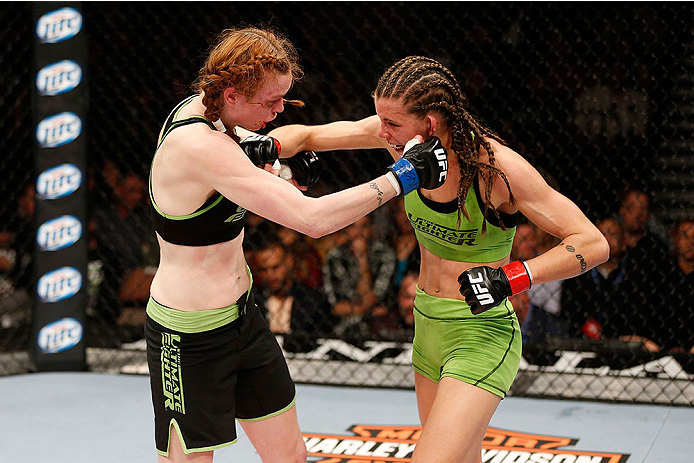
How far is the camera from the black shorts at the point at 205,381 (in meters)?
1.91

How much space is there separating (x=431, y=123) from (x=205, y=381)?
79cm

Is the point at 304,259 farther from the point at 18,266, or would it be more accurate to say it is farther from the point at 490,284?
the point at 490,284

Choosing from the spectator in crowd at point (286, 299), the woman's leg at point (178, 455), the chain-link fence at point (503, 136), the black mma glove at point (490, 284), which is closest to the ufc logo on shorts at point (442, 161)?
the black mma glove at point (490, 284)

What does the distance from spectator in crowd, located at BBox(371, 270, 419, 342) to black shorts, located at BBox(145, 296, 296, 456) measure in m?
2.08

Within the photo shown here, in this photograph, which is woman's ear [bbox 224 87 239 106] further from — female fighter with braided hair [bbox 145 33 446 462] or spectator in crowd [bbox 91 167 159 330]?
spectator in crowd [bbox 91 167 159 330]

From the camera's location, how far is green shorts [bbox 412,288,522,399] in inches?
76.1

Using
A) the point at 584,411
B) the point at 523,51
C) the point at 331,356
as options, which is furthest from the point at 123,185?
the point at 584,411

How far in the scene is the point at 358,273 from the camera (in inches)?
170

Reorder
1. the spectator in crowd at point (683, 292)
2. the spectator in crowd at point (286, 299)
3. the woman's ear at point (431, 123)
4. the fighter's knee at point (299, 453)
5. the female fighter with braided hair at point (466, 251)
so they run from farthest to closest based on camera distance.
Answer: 1. the spectator in crowd at point (286, 299)
2. the spectator in crowd at point (683, 292)
3. the fighter's knee at point (299, 453)
4. the woman's ear at point (431, 123)
5. the female fighter with braided hair at point (466, 251)

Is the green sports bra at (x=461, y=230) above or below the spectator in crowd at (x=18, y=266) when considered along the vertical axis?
above

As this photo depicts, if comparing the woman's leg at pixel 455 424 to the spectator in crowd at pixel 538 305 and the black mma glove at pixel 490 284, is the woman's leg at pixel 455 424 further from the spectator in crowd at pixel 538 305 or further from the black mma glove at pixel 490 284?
the spectator in crowd at pixel 538 305

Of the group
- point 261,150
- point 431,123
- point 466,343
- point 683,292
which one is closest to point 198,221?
point 261,150

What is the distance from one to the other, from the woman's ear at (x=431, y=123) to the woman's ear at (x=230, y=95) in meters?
0.45

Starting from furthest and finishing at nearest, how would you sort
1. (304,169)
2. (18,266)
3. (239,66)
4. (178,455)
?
(18,266) < (304,169) < (178,455) < (239,66)
